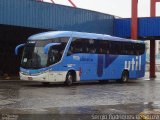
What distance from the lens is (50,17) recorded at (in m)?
32.4

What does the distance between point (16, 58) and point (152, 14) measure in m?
12.8

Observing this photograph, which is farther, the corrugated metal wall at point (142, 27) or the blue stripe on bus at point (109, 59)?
the corrugated metal wall at point (142, 27)

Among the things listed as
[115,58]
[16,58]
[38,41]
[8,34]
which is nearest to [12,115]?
[38,41]

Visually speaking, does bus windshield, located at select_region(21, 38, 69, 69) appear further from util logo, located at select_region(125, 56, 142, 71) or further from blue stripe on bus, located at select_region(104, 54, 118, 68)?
util logo, located at select_region(125, 56, 142, 71)

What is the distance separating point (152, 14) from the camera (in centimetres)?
4131

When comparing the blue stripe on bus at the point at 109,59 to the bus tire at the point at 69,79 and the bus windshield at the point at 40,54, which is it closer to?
the bus tire at the point at 69,79

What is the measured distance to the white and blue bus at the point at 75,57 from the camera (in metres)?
23.8

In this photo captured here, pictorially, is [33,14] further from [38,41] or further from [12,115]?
[12,115]

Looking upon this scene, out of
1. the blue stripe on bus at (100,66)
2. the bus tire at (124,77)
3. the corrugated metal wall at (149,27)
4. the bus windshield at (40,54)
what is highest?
the corrugated metal wall at (149,27)

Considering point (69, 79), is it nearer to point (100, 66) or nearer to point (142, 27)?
point (100, 66)

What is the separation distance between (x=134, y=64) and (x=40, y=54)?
32.9ft

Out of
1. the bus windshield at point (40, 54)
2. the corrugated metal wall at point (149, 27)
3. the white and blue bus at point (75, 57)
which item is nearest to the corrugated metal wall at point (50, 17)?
the corrugated metal wall at point (149, 27)

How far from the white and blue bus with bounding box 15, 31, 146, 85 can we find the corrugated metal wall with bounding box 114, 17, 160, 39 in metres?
6.10

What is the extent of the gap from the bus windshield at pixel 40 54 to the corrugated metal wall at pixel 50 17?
538 cm
